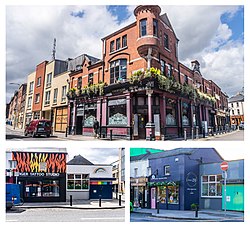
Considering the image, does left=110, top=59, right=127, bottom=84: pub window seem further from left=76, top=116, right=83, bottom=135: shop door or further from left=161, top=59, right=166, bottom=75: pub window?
left=76, top=116, right=83, bottom=135: shop door

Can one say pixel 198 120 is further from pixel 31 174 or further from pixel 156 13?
pixel 31 174

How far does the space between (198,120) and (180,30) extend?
111 centimetres

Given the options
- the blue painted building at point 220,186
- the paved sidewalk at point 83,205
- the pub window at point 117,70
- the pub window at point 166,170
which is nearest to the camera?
the blue painted building at point 220,186

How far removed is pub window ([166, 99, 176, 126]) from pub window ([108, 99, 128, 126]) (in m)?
0.49

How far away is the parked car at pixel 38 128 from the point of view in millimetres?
3312

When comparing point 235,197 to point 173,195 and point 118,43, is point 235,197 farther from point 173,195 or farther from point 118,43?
point 118,43

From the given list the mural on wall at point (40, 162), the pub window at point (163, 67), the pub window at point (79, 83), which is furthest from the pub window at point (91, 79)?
the mural on wall at point (40, 162)

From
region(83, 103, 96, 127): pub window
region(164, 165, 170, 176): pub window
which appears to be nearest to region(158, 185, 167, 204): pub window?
region(164, 165, 170, 176): pub window

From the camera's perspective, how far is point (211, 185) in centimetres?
366

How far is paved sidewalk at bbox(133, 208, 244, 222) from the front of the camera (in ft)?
10.6

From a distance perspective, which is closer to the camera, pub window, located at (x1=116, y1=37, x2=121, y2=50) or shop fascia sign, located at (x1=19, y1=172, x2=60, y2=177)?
pub window, located at (x1=116, y1=37, x2=121, y2=50)

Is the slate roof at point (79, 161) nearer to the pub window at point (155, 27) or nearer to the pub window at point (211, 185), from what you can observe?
the pub window at point (211, 185)

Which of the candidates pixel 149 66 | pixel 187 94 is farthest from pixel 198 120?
pixel 149 66

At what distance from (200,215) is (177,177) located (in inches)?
24.0
